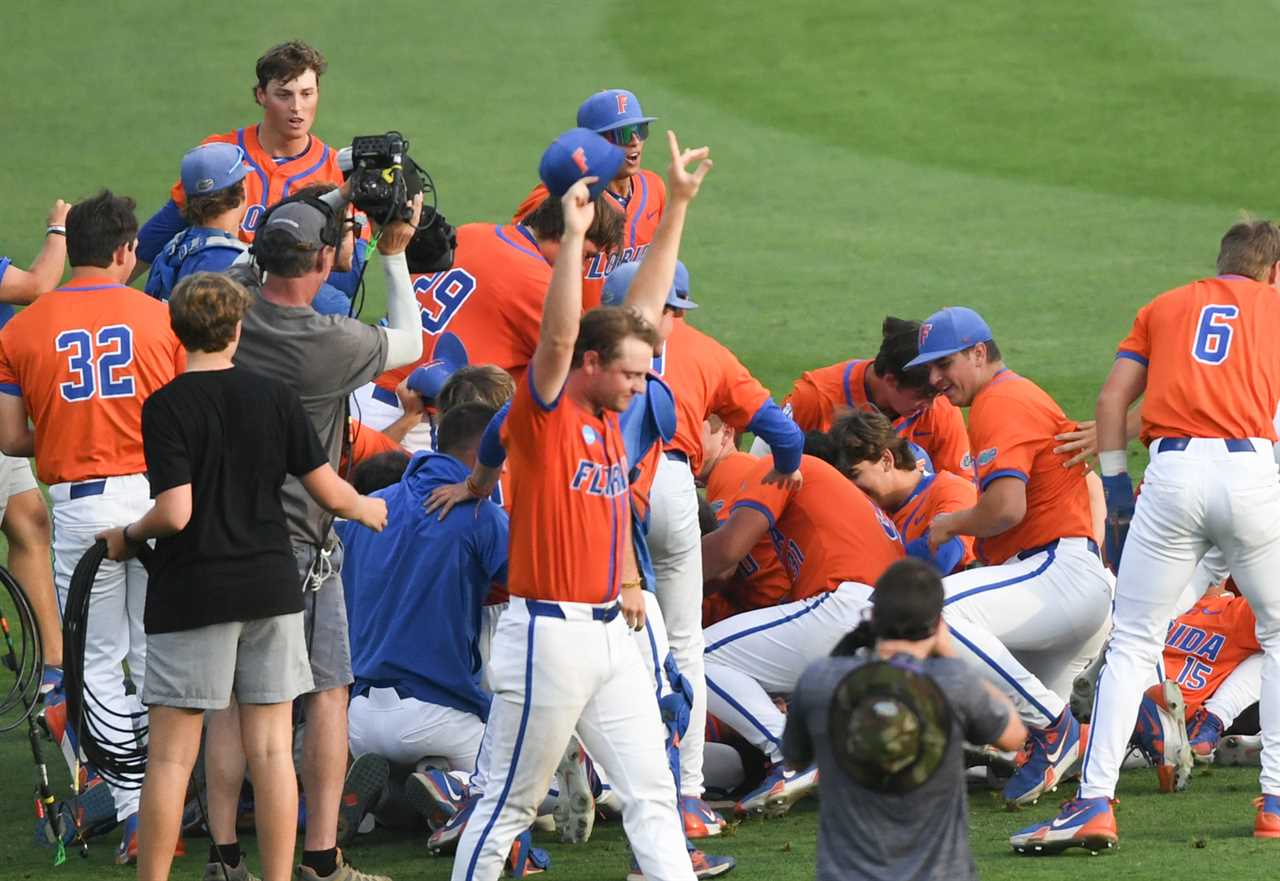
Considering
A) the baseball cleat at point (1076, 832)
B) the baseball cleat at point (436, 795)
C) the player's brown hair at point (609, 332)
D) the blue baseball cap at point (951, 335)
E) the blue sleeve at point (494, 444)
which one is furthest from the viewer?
the blue baseball cap at point (951, 335)

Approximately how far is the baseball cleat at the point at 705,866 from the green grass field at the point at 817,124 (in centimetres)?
691

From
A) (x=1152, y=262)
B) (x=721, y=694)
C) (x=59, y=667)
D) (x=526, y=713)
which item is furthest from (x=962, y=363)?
(x=1152, y=262)

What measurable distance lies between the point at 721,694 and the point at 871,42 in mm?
16445

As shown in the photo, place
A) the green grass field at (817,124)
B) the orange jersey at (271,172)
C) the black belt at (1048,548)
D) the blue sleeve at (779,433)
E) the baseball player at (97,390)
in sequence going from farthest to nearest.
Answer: the green grass field at (817,124) → the orange jersey at (271,172) → the black belt at (1048,548) → the blue sleeve at (779,433) → the baseball player at (97,390)

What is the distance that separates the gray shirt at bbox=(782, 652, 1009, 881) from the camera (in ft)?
13.0

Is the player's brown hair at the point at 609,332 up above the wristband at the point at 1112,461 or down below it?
above

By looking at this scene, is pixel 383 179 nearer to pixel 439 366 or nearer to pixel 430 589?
pixel 430 589

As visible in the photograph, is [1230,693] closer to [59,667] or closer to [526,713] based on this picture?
[526,713]

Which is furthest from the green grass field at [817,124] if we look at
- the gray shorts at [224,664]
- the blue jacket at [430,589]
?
the gray shorts at [224,664]

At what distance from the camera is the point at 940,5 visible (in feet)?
76.6

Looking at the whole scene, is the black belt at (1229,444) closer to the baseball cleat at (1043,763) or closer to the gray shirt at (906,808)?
the baseball cleat at (1043,763)

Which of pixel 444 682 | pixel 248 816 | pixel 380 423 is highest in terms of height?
pixel 380 423

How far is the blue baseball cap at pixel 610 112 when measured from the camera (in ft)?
25.4

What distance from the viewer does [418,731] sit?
632 centimetres
